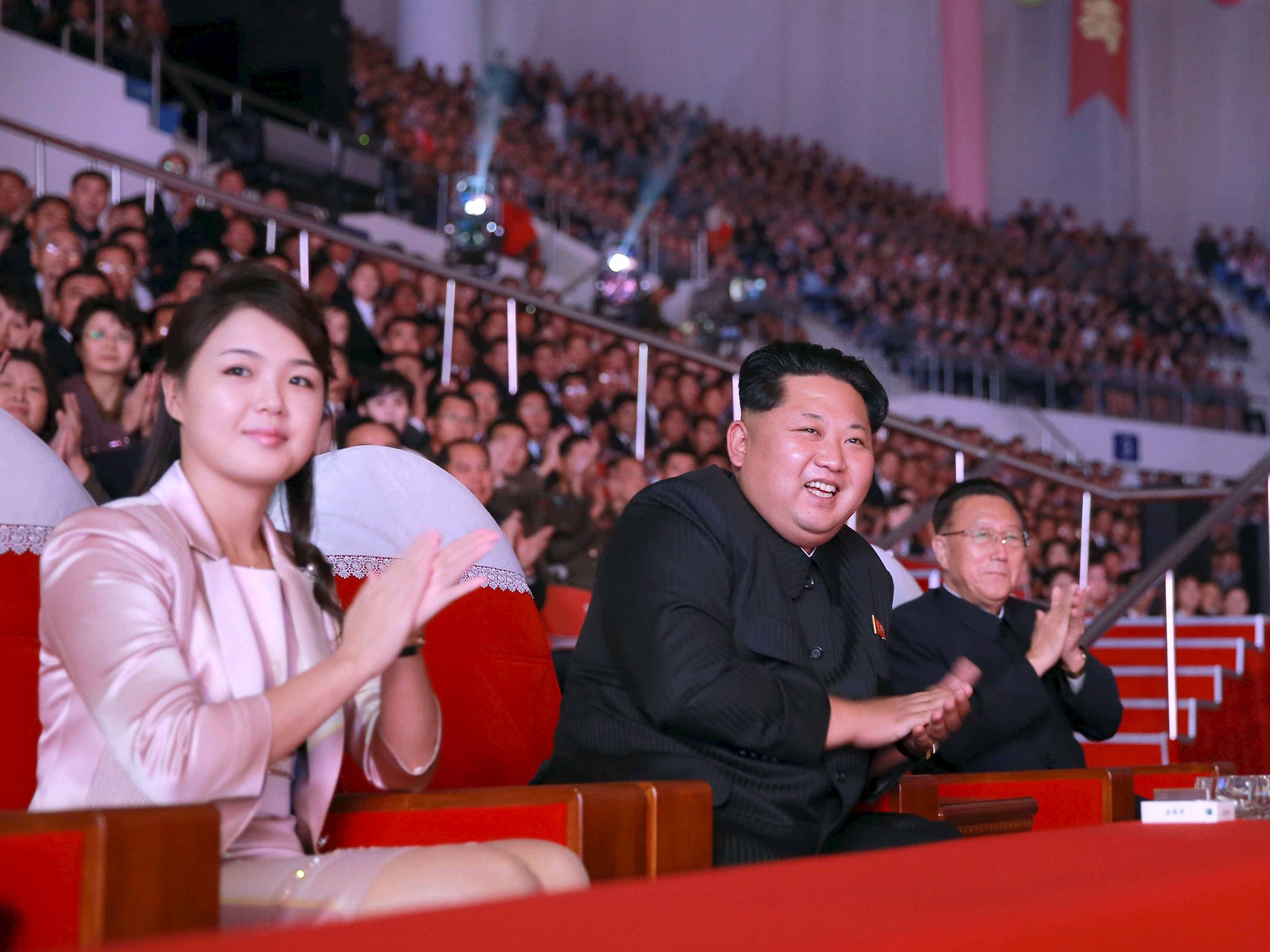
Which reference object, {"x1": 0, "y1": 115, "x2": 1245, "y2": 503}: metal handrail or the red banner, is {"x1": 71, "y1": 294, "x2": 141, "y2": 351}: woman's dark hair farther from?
the red banner

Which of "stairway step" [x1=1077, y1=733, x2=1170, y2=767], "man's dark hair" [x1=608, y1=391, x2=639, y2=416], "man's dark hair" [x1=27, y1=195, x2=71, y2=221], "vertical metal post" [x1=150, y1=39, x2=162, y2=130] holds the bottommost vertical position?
"stairway step" [x1=1077, y1=733, x2=1170, y2=767]

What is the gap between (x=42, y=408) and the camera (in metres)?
2.71

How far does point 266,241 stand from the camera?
4672 millimetres

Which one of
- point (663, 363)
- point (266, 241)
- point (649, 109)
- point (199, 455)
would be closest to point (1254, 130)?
point (649, 109)

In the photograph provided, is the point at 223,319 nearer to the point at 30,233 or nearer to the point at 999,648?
the point at 999,648

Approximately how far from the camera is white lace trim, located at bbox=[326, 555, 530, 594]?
191cm

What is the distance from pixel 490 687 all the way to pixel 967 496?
98cm

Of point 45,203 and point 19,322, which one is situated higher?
point 45,203

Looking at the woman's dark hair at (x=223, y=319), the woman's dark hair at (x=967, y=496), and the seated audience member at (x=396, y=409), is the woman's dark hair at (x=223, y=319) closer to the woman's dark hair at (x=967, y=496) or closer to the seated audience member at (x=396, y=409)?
the woman's dark hair at (x=967, y=496)

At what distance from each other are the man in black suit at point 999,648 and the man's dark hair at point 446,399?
1.66 metres

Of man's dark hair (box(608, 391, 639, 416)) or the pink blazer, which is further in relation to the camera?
man's dark hair (box(608, 391, 639, 416))

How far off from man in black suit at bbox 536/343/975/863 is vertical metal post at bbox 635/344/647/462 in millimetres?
2650

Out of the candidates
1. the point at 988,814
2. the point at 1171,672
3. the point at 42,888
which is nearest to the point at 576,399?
the point at 1171,672

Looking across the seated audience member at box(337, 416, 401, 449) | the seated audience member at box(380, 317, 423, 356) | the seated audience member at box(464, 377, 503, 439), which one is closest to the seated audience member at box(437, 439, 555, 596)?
the seated audience member at box(337, 416, 401, 449)
